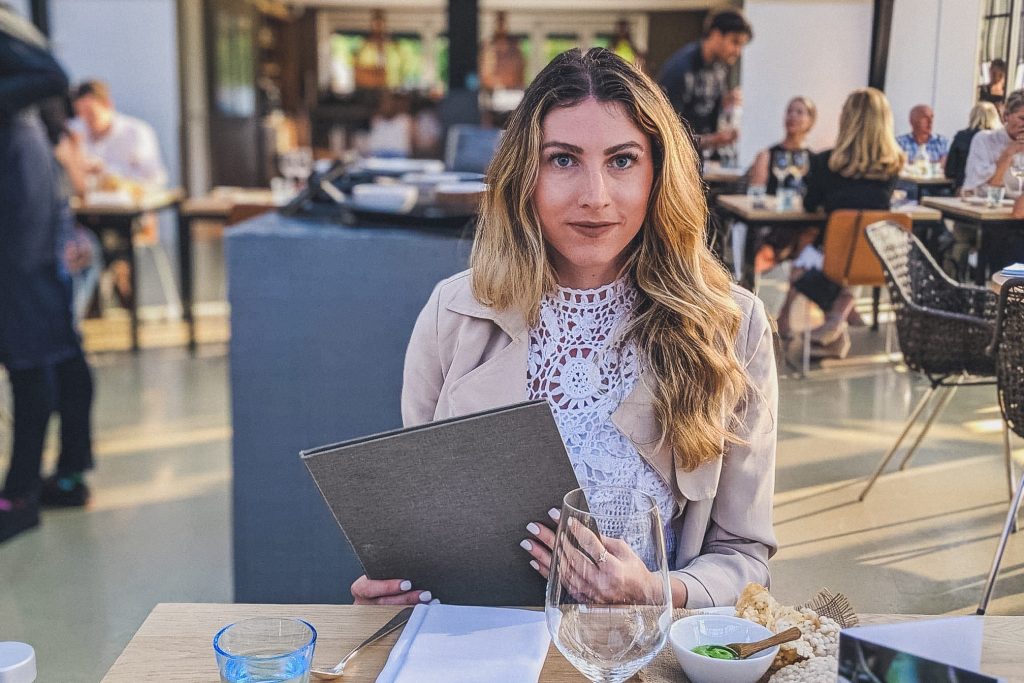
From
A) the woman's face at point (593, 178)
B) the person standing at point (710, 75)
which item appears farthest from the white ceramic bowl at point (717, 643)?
the person standing at point (710, 75)

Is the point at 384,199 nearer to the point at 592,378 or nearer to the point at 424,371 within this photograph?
the point at 424,371

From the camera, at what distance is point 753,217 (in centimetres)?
199

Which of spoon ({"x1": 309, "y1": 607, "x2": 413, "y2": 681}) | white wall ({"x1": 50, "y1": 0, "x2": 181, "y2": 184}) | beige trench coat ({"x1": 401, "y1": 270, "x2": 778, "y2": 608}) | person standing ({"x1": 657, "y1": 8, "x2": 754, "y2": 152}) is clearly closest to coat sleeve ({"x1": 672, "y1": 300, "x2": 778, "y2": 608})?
beige trench coat ({"x1": 401, "y1": 270, "x2": 778, "y2": 608})

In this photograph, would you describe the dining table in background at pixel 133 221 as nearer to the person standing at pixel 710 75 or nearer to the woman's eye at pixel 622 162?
the person standing at pixel 710 75

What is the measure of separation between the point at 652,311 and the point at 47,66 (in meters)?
2.48

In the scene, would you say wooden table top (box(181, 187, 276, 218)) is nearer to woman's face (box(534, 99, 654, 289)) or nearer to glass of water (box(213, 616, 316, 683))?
woman's face (box(534, 99, 654, 289))

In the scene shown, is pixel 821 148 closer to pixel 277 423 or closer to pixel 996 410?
pixel 996 410

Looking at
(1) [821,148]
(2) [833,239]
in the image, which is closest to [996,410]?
(2) [833,239]

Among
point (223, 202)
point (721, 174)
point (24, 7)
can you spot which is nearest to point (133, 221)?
point (223, 202)

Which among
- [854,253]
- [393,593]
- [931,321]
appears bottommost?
[393,593]

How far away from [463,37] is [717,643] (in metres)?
3.27

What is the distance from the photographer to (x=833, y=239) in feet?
6.26

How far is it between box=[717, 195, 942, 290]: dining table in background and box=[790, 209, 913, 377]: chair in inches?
1.4

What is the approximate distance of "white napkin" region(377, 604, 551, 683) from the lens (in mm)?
978
